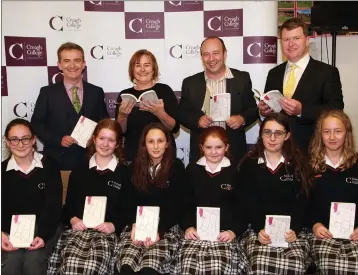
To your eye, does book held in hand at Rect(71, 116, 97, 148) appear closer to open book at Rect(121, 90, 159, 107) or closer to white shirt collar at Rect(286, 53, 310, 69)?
open book at Rect(121, 90, 159, 107)

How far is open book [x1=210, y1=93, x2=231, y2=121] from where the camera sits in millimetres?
3682

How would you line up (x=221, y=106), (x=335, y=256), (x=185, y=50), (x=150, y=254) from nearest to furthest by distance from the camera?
(x=335, y=256), (x=150, y=254), (x=221, y=106), (x=185, y=50)

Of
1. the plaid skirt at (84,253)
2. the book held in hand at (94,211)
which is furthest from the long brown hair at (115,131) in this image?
the plaid skirt at (84,253)

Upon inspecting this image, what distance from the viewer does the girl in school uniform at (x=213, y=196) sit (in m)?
3.19

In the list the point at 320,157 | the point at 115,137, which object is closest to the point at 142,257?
the point at 115,137

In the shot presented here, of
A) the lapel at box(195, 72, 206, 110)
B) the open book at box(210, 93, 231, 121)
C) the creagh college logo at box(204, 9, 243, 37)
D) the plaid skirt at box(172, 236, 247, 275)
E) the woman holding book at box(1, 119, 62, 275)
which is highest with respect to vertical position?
the creagh college logo at box(204, 9, 243, 37)

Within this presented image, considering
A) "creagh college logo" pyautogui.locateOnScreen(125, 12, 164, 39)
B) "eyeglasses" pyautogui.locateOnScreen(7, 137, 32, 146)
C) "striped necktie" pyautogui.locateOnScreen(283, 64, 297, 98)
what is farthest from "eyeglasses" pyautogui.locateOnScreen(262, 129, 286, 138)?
"creagh college logo" pyautogui.locateOnScreen(125, 12, 164, 39)

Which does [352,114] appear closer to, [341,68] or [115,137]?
[341,68]

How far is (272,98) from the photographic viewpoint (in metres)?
3.46

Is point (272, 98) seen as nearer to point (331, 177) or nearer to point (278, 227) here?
point (331, 177)

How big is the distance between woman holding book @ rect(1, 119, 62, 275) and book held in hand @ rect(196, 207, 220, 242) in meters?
1.06

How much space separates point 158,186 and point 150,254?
0.52m

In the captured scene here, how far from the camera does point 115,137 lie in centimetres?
Answer: 355

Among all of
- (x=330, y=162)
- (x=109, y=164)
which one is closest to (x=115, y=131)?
(x=109, y=164)
